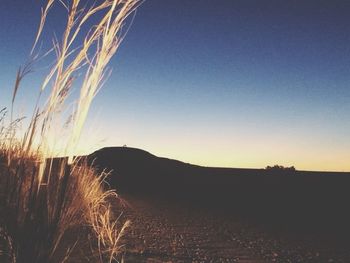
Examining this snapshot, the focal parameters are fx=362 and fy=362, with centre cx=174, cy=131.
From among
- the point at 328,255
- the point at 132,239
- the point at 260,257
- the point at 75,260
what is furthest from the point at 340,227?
the point at 75,260

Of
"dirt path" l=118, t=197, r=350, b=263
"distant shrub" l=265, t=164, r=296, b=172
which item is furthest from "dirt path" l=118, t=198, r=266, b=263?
"distant shrub" l=265, t=164, r=296, b=172

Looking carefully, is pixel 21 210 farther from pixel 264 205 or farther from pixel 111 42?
pixel 264 205

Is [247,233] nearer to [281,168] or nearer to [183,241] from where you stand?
[183,241]

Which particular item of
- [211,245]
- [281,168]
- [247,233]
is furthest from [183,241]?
[281,168]

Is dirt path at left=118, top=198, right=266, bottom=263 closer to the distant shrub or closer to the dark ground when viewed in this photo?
the dark ground

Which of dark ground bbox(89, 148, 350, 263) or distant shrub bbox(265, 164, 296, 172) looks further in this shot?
distant shrub bbox(265, 164, 296, 172)

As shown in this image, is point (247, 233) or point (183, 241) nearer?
point (183, 241)

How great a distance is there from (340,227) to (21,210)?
5.49m

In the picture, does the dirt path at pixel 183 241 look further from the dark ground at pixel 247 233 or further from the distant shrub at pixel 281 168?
the distant shrub at pixel 281 168

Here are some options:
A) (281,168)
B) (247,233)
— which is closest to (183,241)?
(247,233)

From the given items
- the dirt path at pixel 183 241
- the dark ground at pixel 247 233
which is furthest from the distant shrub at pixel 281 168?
the dirt path at pixel 183 241

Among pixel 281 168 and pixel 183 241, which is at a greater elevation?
pixel 281 168

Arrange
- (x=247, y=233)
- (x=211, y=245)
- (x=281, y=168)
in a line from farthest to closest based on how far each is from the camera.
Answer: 1. (x=281, y=168)
2. (x=247, y=233)
3. (x=211, y=245)

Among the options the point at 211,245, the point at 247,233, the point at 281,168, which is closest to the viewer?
the point at 211,245
